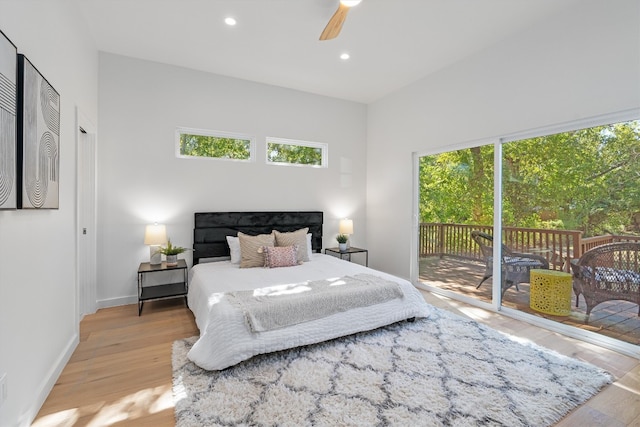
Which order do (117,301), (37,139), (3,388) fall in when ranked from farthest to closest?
1. (117,301)
2. (37,139)
3. (3,388)

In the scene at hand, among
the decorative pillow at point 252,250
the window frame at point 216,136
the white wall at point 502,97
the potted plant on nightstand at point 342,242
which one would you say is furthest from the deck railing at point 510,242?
the window frame at point 216,136

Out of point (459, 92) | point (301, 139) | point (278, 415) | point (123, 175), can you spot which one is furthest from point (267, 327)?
point (459, 92)

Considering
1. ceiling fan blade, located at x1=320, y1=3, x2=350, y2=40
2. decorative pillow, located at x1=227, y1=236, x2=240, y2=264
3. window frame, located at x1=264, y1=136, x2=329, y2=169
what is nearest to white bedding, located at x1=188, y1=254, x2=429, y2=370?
decorative pillow, located at x1=227, y1=236, x2=240, y2=264

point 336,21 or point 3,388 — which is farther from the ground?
point 336,21

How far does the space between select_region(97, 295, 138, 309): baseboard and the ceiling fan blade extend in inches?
144

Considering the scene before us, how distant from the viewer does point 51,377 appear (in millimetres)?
2053

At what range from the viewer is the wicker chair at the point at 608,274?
8.40ft

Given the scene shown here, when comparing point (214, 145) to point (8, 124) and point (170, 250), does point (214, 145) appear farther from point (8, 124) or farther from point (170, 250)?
point (8, 124)

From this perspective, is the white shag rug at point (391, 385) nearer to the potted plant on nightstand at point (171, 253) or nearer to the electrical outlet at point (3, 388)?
the electrical outlet at point (3, 388)

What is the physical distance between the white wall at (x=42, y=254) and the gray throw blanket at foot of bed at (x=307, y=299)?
1.20 m

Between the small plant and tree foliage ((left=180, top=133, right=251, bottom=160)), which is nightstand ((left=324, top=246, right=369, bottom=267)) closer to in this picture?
tree foliage ((left=180, top=133, right=251, bottom=160))

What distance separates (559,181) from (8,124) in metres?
4.18

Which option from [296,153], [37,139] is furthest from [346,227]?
[37,139]

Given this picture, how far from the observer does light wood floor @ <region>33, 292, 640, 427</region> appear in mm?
1785
